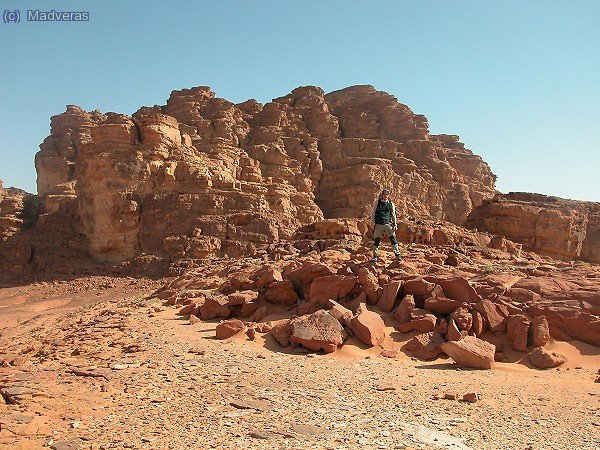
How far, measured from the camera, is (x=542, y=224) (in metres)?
29.1

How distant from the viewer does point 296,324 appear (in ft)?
21.6

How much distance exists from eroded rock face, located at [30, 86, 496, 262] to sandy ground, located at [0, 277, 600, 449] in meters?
17.9

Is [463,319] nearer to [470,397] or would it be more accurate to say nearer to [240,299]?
[470,397]

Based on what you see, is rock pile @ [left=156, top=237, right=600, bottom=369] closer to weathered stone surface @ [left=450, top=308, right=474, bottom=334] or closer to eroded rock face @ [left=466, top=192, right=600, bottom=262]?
weathered stone surface @ [left=450, top=308, right=474, bottom=334]

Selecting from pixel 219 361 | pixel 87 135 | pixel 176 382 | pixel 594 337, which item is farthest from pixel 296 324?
pixel 87 135

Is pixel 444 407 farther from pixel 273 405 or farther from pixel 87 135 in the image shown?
pixel 87 135

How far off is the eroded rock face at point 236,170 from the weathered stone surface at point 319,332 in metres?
17.2

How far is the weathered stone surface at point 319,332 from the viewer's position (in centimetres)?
627

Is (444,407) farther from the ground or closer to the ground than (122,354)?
farther from the ground

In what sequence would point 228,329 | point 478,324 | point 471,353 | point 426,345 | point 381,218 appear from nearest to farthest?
1. point 471,353
2. point 426,345
3. point 478,324
4. point 228,329
5. point 381,218

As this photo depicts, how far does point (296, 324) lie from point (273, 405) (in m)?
2.32

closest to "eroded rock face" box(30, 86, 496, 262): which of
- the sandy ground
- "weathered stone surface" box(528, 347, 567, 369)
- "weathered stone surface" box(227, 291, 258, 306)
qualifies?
"weathered stone surface" box(227, 291, 258, 306)

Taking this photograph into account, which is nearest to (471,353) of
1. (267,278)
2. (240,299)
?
(240,299)

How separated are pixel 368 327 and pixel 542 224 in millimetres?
26772
